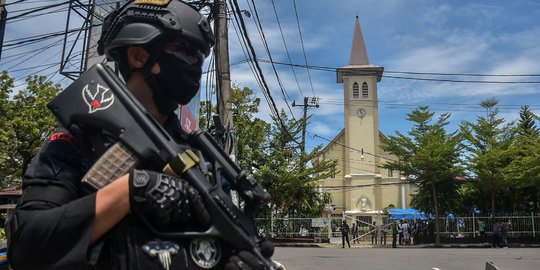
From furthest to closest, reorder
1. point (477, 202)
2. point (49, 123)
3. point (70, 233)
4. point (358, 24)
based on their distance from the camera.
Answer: point (358, 24) < point (477, 202) < point (49, 123) < point (70, 233)

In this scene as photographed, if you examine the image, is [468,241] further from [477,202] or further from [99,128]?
A: [99,128]

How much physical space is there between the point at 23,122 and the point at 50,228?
20355 mm

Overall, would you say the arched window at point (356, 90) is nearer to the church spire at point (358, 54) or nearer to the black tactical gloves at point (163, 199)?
the church spire at point (358, 54)

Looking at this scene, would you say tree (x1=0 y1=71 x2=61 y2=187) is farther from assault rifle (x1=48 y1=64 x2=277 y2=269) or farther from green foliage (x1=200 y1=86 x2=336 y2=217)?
assault rifle (x1=48 y1=64 x2=277 y2=269)

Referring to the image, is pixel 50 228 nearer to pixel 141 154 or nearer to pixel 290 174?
pixel 141 154

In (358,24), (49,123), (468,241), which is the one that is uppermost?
(358,24)

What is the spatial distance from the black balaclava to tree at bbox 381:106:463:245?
2651cm

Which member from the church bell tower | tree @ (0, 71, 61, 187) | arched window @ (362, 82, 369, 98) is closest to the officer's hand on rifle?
tree @ (0, 71, 61, 187)

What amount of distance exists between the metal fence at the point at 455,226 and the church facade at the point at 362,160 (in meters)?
23.0

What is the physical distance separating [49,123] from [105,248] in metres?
20.2

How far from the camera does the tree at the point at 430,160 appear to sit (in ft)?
88.0

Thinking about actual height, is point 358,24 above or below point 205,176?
A: above

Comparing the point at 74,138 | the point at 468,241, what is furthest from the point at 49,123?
the point at 468,241

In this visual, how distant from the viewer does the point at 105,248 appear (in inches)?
54.0
